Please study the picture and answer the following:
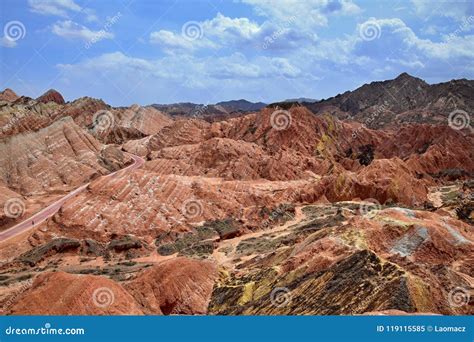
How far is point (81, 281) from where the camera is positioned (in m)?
22.4

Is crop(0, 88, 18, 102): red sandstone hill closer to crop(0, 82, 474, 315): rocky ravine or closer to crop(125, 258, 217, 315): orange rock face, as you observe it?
crop(0, 82, 474, 315): rocky ravine

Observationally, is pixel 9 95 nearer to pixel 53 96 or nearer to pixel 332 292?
pixel 53 96

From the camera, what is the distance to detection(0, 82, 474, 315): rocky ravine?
2166 cm

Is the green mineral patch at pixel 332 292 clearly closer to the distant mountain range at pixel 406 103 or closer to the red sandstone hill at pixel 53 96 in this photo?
the distant mountain range at pixel 406 103

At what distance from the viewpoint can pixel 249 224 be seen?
48156mm

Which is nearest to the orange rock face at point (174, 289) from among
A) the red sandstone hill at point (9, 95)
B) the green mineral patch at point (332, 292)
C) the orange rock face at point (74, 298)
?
the green mineral patch at point (332, 292)

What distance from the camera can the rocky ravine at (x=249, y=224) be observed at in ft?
71.1

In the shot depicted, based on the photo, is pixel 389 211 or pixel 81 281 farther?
pixel 389 211

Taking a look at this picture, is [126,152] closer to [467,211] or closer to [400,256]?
[467,211]

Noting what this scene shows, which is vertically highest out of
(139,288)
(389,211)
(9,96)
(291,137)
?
(9,96)

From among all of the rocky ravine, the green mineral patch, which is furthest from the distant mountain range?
the green mineral patch

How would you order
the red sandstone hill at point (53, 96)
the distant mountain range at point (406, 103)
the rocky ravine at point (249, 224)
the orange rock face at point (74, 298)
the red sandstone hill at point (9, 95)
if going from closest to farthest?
the orange rock face at point (74, 298)
the rocky ravine at point (249, 224)
the distant mountain range at point (406, 103)
the red sandstone hill at point (9, 95)
the red sandstone hill at point (53, 96)

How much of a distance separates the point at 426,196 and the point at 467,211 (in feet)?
69.4

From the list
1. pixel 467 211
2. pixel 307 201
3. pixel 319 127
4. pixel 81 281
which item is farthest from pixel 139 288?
pixel 319 127
